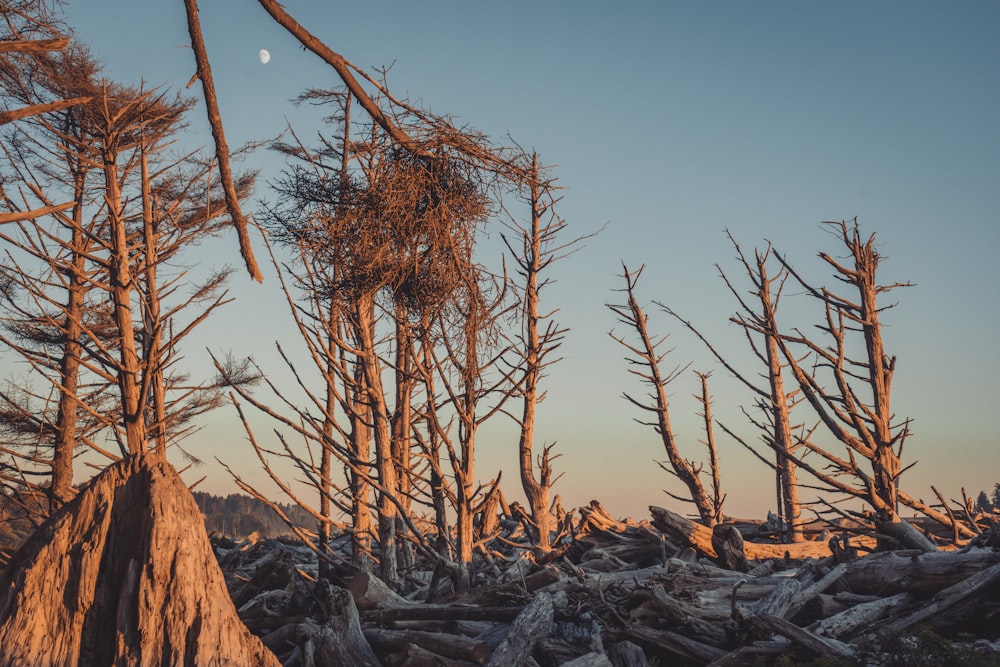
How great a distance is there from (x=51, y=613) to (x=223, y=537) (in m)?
16.2

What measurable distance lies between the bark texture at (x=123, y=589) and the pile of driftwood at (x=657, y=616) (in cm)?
204

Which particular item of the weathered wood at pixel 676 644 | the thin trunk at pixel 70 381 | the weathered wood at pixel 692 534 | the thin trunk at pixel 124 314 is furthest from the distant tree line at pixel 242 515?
the weathered wood at pixel 676 644

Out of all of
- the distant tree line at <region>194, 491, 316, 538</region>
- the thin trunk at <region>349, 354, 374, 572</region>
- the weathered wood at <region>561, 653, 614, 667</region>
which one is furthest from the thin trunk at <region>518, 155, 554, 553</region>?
the distant tree line at <region>194, 491, 316, 538</region>

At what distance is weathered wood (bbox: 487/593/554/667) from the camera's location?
219 inches

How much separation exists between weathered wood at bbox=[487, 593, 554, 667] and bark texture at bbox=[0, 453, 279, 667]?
201 cm

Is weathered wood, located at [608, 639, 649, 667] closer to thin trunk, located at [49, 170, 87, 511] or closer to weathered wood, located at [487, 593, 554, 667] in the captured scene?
weathered wood, located at [487, 593, 554, 667]

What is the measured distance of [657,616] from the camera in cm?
631

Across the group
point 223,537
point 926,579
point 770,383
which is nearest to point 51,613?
point 926,579

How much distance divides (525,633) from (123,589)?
3.06 m

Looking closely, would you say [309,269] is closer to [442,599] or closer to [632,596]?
[442,599]

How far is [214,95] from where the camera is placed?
4016 millimetres

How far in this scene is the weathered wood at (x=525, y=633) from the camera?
5.55 m

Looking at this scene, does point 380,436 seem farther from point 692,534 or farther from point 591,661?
point 692,534

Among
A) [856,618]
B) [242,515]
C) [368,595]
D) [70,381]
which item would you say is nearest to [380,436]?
[368,595]
